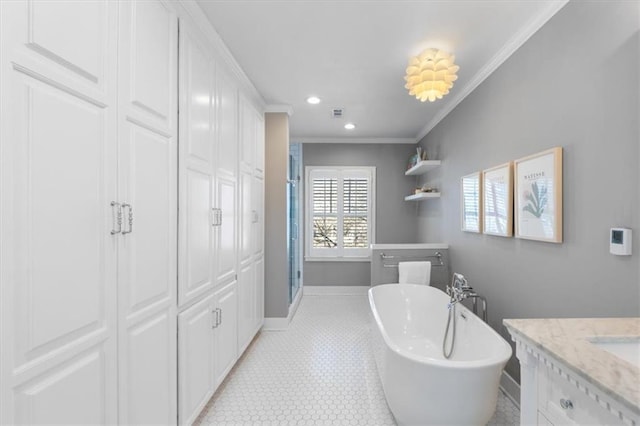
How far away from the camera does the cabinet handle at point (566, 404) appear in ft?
2.61

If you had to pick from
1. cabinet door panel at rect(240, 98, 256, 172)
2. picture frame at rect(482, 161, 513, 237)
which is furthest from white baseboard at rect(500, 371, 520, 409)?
cabinet door panel at rect(240, 98, 256, 172)

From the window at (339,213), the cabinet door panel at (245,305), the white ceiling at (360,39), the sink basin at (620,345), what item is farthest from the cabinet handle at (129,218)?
the window at (339,213)

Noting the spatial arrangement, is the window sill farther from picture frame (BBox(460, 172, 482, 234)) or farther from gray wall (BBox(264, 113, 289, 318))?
picture frame (BBox(460, 172, 482, 234))

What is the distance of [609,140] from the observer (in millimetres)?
1407

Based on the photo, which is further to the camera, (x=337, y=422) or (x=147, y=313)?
(x=337, y=422)

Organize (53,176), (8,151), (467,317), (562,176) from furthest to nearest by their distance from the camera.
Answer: (467,317), (562,176), (53,176), (8,151)

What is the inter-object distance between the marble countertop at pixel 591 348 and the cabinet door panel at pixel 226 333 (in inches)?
72.3

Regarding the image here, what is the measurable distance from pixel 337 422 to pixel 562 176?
2015mm

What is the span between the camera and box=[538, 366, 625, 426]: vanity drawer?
2.33ft

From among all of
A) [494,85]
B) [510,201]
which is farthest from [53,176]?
[494,85]

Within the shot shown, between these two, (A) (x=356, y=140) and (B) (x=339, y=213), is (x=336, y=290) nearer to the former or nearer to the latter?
(B) (x=339, y=213)

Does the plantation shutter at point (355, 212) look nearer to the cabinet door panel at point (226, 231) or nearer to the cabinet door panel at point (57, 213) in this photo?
the cabinet door panel at point (226, 231)

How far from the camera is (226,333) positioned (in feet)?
7.50

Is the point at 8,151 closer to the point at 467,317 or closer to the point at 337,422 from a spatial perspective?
the point at 337,422
